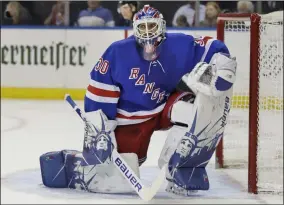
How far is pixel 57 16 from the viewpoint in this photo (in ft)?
21.7

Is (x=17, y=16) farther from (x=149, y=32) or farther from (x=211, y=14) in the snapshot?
(x=149, y=32)

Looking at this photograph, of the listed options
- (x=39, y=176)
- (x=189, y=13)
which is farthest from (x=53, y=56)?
(x=39, y=176)

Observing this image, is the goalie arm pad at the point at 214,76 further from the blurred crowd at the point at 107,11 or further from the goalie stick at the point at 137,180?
the blurred crowd at the point at 107,11

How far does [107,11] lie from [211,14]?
86cm

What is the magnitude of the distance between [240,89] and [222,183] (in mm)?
1083

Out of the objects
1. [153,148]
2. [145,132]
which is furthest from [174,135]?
[153,148]

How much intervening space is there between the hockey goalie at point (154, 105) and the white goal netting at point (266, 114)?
0.22 meters

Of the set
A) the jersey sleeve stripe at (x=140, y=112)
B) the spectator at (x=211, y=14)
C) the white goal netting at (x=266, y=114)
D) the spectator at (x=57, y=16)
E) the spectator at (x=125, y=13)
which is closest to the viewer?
the jersey sleeve stripe at (x=140, y=112)

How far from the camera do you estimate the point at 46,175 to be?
9.70 ft

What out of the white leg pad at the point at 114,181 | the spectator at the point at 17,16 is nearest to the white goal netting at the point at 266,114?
the white leg pad at the point at 114,181

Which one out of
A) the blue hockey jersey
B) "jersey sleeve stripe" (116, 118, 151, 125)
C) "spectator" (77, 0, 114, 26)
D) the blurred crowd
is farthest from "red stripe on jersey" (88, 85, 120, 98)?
"spectator" (77, 0, 114, 26)

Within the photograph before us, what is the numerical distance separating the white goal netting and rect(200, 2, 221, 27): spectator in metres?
2.13

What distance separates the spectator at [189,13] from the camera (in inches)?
251

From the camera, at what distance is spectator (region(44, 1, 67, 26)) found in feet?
21.6
